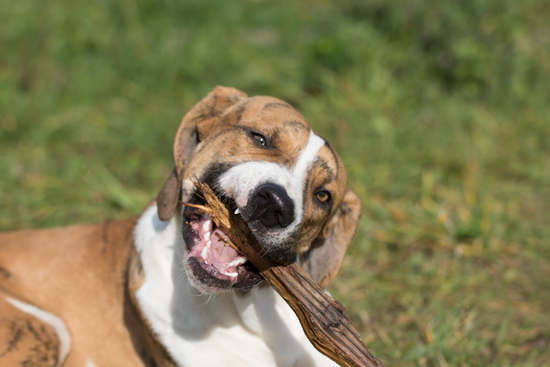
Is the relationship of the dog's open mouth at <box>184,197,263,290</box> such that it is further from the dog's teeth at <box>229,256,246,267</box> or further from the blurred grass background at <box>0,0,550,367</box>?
the blurred grass background at <box>0,0,550,367</box>

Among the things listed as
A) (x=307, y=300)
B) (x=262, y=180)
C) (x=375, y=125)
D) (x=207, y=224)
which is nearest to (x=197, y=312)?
(x=207, y=224)

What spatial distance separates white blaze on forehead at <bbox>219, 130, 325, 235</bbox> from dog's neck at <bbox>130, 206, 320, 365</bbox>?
555mm

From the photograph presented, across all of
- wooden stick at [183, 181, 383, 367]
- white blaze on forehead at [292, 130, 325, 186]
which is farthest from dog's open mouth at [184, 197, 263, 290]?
white blaze on forehead at [292, 130, 325, 186]

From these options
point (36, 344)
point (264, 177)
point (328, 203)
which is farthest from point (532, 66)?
point (36, 344)

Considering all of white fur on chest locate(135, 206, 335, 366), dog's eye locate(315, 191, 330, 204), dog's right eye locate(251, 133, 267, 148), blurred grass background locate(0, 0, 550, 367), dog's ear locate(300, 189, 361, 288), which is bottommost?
blurred grass background locate(0, 0, 550, 367)

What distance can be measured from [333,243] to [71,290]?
1616 millimetres

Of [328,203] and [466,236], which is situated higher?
[328,203]

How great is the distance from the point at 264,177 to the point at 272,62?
4838 mm

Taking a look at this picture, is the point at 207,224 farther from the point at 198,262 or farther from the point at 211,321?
the point at 211,321

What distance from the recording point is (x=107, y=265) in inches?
A: 142

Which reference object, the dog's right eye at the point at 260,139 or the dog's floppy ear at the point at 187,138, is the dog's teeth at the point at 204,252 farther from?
the dog's right eye at the point at 260,139

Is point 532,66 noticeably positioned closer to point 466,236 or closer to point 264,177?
point 466,236

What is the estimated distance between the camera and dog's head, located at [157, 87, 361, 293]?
8.83 ft

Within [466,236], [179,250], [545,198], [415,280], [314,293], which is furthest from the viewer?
[545,198]
